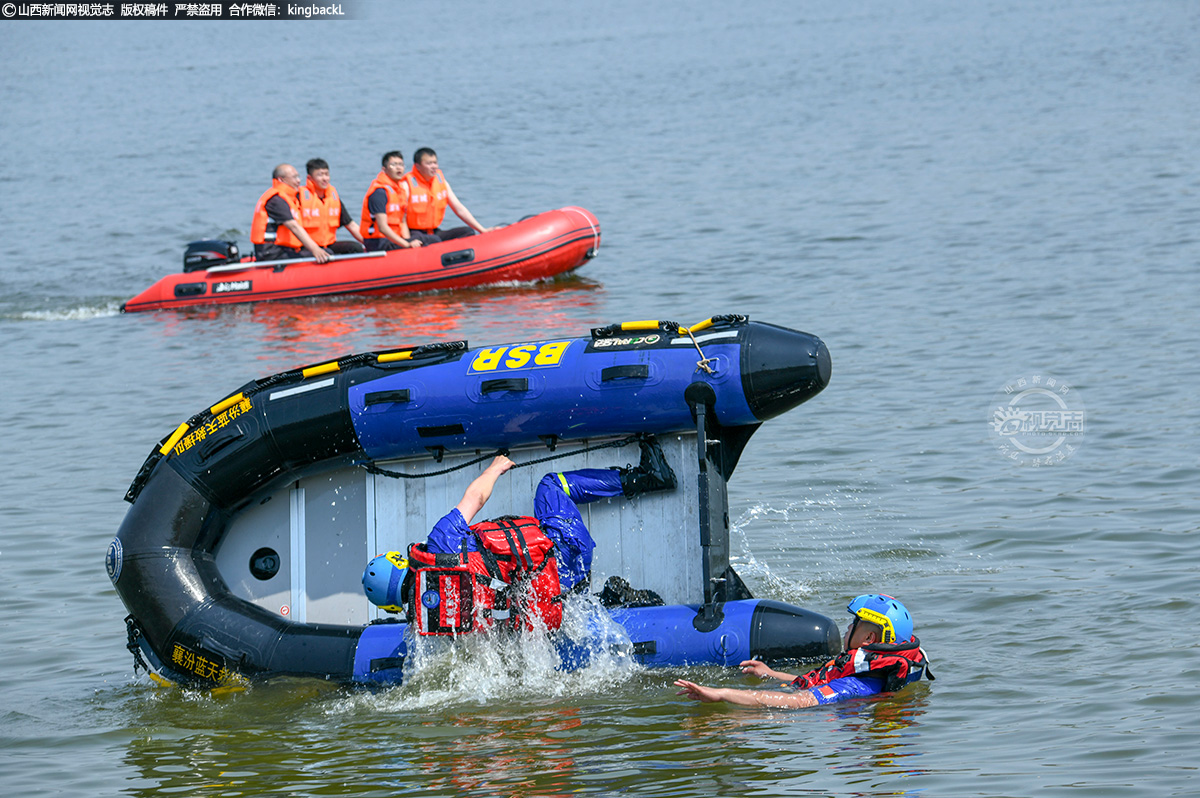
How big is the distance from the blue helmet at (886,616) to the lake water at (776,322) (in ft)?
0.88

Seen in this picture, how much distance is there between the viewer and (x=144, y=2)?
3544 centimetres

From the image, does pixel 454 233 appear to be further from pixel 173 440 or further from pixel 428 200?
pixel 173 440

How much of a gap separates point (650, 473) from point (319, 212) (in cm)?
→ 758

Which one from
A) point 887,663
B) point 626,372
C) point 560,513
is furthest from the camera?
point 560,513

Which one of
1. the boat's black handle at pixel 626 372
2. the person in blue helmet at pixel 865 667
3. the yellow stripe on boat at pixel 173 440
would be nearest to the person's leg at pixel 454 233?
the yellow stripe on boat at pixel 173 440

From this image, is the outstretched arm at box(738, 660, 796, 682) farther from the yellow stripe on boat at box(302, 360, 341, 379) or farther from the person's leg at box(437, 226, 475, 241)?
the person's leg at box(437, 226, 475, 241)

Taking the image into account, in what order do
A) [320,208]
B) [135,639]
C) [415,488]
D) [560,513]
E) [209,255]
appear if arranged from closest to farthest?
[560,513] → [135,639] → [415,488] → [320,208] → [209,255]

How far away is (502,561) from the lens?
5.40 metres

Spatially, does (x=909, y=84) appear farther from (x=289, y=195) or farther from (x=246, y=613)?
(x=246, y=613)

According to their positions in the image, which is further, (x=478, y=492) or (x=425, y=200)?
(x=425, y=200)

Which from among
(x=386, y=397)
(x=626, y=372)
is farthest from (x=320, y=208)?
(x=626, y=372)

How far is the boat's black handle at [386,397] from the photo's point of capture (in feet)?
18.7

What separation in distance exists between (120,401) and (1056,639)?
21.9 feet

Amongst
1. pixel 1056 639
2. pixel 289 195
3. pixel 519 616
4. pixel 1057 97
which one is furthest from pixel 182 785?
pixel 1057 97
